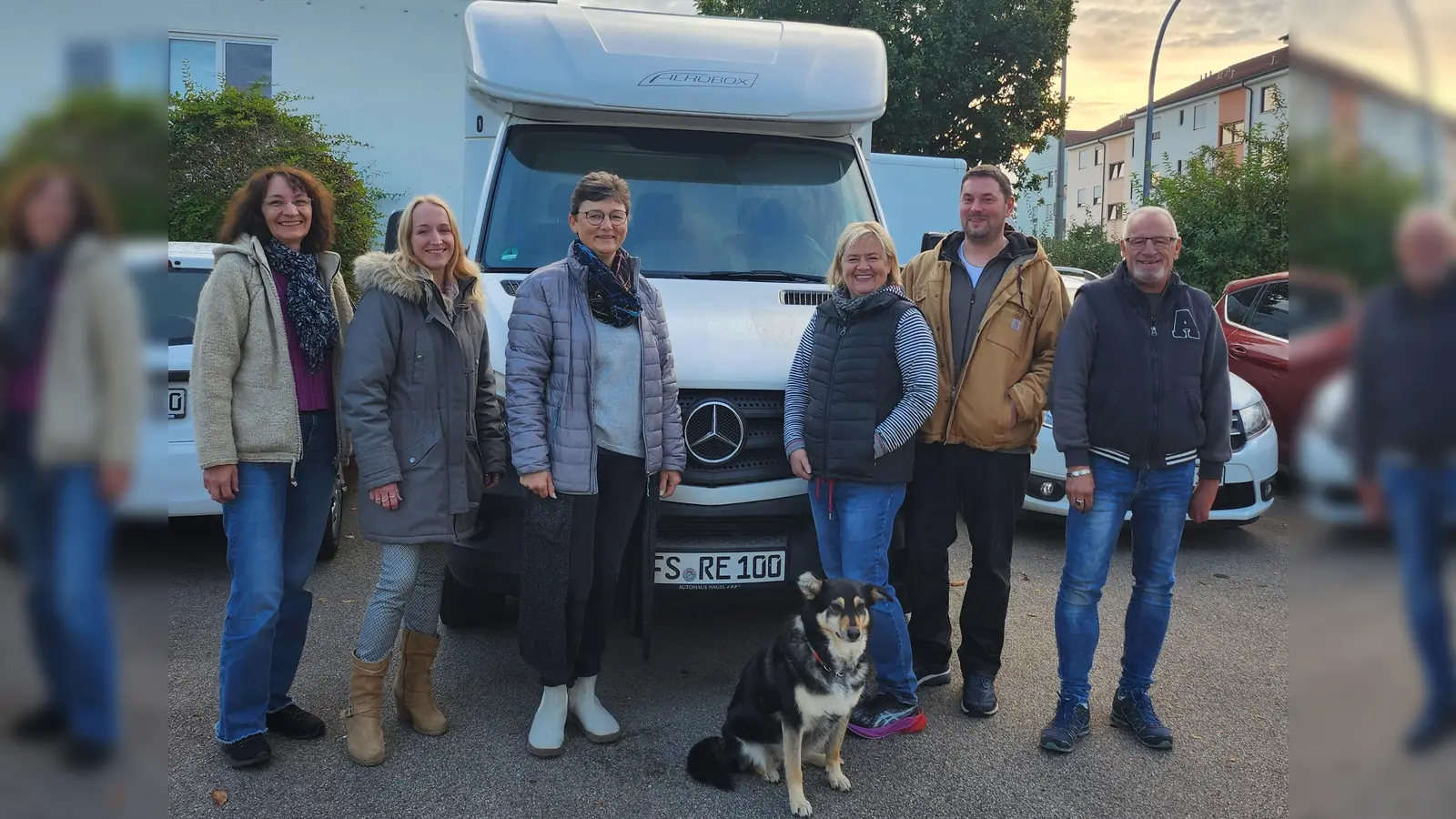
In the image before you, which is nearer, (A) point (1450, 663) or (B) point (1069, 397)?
(A) point (1450, 663)

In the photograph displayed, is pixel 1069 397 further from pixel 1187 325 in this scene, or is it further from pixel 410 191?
pixel 410 191

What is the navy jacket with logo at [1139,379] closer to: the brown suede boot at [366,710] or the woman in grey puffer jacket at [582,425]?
the woman in grey puffer jacket at [582,425]

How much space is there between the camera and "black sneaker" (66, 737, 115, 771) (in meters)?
0.54

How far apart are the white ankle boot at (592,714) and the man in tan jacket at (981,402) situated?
4.34 ft

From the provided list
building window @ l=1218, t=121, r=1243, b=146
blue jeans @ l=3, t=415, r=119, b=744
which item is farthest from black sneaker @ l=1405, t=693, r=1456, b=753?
building window @ l=1218, t=121, r=1243, b=146

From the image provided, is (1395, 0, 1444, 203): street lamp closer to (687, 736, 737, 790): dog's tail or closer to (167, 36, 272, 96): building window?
(687, 736, 737, 790): dog's tail

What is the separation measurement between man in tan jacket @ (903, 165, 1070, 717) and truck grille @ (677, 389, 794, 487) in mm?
583

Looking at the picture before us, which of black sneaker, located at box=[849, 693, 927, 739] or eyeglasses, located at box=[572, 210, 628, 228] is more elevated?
eyeglasses, located at box=[572, 210, 628, 228]

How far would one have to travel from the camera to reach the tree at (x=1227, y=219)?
12.1 m

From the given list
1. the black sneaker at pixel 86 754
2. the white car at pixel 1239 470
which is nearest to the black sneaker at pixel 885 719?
the white car at pixel 1239 470

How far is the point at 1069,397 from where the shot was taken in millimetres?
3650

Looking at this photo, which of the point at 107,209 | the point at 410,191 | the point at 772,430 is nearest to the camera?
the point at 107,209

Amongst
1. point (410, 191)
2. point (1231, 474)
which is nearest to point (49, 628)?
point (1231, 474)

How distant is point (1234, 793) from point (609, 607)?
2275 millimetres
